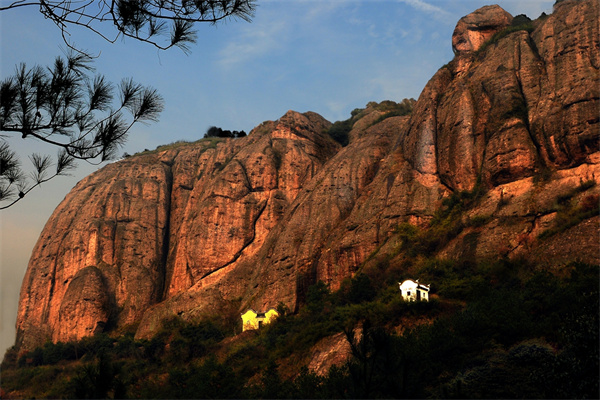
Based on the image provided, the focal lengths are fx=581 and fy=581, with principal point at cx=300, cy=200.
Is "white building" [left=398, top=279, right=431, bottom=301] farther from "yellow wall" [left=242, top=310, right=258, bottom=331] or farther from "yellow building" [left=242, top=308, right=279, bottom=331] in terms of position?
"yellow wall" [left=242, top=310, right=258, bottom=331]

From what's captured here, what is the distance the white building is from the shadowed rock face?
3848mm

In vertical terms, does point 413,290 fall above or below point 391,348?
above

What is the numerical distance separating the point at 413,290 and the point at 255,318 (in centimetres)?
1359

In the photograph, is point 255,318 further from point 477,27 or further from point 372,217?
point 477,27

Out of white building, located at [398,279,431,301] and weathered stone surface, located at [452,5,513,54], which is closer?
white building, located at [398,279,431,301]

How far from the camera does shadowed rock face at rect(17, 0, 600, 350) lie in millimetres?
35219

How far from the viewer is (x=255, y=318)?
41.4m

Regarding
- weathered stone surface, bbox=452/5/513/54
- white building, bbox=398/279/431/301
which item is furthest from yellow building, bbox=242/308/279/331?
weathered stone surface, bbox=452/5/513/54

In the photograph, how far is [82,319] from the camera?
2010 inches

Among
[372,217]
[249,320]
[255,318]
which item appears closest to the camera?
[255,318]

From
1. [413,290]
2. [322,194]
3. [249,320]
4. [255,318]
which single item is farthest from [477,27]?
[249,320]

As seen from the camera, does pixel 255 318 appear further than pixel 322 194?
No

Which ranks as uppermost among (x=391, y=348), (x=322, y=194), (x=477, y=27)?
(x=477, y=27)

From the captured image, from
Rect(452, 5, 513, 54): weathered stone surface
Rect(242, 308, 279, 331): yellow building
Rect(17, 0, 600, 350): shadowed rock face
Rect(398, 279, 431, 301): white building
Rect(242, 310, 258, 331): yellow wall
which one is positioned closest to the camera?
Rect(398, 279, 431, 301): white building
